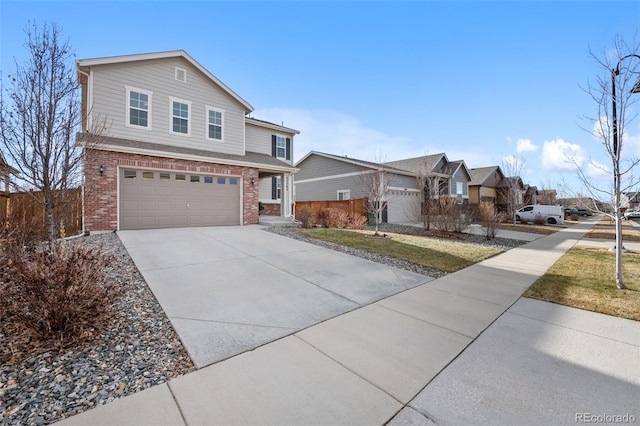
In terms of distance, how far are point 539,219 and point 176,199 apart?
93.7 ft

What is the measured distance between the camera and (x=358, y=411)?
2070 millimetres

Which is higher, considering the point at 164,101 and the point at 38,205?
the point at 164,101

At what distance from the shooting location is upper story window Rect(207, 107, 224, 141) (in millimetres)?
13791

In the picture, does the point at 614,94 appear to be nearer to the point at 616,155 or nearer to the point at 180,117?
the point at 616,155

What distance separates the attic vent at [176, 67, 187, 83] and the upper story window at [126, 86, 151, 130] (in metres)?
1.73

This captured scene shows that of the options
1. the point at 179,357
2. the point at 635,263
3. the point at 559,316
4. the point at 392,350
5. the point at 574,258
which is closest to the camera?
the point at 179,357

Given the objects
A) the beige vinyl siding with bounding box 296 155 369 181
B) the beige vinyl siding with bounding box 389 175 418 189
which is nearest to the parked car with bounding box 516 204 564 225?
the beige vinyl siding with bounding box 389 175 418 189

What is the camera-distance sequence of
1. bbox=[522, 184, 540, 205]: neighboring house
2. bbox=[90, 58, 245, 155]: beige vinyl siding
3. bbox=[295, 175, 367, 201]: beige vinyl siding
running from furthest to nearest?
bbox=[522, 184, 540, 205]: neighboring house
bbox=[295, 175, 367, 201]: beige vinyl siding
bbox=[90, 58, 245, 155]: beige vinyl siding

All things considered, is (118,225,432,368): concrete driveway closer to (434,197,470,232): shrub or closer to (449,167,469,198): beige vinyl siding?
(434,197,470,232): shrub

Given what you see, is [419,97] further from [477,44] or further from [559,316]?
[559,316]

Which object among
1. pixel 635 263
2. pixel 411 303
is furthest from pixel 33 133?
pixel 635 263

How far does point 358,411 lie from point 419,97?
51.3 feet

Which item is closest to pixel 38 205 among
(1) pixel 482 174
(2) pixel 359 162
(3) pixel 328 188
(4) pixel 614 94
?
(4) pixel 614 94

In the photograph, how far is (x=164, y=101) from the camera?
1245cm
